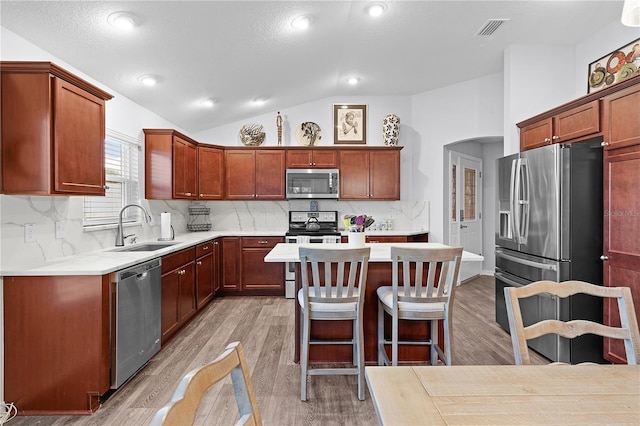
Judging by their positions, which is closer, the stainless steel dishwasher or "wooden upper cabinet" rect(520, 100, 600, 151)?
the stainless steel dishwasher

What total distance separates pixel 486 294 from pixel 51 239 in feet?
17.0

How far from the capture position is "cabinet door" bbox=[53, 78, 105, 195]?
233cm

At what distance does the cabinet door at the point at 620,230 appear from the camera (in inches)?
101

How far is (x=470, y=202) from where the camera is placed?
652 cm

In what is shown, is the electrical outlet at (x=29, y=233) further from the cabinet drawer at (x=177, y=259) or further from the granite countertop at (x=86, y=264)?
the cabinet drawer at (x=177, y=259)

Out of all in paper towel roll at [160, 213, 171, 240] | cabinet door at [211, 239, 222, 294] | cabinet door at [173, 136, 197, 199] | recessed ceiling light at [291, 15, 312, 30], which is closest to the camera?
recessed ceiling light at [291, 15, 312, 30]

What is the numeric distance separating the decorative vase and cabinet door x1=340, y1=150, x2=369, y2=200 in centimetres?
43

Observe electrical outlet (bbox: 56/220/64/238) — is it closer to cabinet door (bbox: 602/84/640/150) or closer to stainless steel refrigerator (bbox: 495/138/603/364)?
stainless steel refrigerator (bbox: 495/138/603/364)

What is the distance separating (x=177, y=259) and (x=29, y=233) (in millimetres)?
1298

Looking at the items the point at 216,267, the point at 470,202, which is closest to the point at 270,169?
the point at 216,267

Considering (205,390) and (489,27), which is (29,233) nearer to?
(205,390)

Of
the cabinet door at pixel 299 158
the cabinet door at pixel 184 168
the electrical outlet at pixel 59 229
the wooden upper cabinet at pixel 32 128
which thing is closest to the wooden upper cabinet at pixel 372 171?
the cabinet door at pixel 299 158

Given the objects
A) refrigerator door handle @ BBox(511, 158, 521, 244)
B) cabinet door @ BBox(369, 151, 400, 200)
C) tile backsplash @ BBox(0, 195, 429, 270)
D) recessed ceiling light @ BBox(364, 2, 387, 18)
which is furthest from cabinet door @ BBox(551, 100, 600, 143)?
tile backsplash @ BBox(0, 195, 429, 270)

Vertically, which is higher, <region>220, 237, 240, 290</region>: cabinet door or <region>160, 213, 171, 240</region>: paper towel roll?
<region>160, 213, 171, 240</region>: paper towel roll
